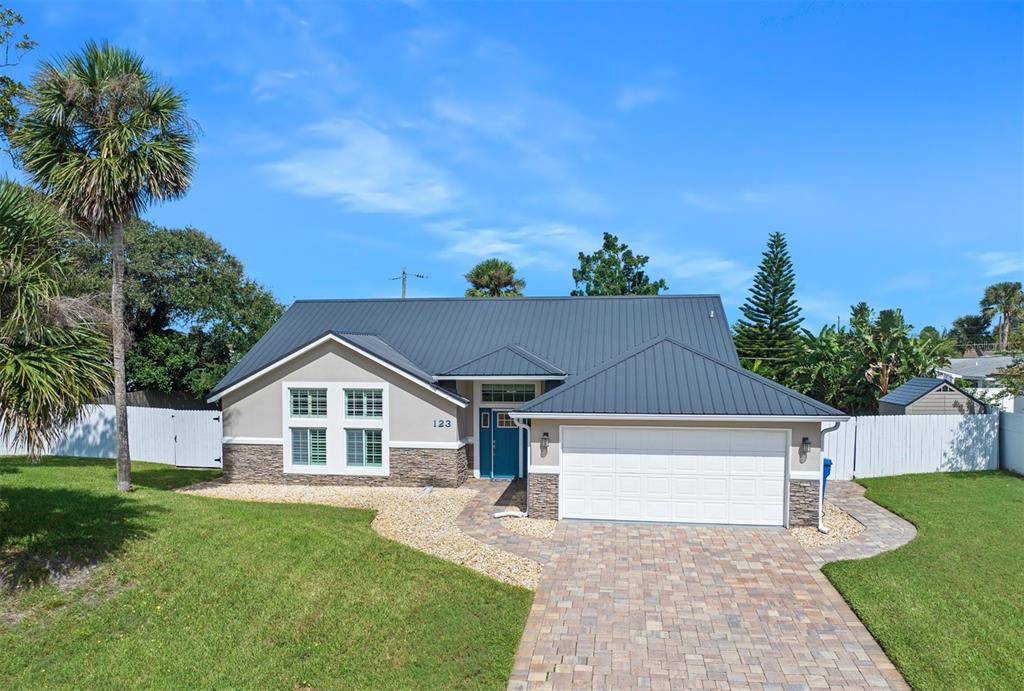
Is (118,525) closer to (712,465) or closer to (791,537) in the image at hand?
(712,465)

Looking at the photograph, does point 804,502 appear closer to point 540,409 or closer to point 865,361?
point 540,409

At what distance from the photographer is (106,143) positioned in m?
13.7

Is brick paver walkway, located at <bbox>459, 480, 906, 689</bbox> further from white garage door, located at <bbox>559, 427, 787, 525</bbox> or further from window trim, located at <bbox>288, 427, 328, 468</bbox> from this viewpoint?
window trim, located at <bbox>288, 427, 328, 468</bbox>

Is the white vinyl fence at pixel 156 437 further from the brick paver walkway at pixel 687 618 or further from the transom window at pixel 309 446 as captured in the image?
the brick paver walkway at pixel 687 618

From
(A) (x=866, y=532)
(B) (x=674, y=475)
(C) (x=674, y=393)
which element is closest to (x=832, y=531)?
(A) (x=866, y=532)

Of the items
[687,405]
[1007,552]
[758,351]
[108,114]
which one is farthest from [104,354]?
[758,351]

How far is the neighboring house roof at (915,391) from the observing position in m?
21.0

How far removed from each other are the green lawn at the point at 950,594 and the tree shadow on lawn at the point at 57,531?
10621 millimetres

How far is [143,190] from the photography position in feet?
47.2

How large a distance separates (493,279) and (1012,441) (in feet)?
84.0

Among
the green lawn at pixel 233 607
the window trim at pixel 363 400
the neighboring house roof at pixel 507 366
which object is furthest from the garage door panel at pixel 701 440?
the window trim at pixel 363 400

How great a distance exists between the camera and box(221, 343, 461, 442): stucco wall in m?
17.2

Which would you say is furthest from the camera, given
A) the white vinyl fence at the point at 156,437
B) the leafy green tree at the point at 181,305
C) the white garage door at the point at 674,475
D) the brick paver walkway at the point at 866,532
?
the leafy green tree at the point at 181,305

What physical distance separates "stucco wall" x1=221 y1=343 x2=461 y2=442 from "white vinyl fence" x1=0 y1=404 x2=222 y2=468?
232 centimetres
